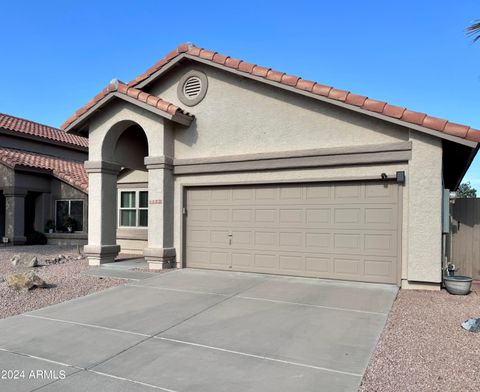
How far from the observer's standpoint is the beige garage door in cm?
926

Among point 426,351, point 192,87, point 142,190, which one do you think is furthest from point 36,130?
point 426,351

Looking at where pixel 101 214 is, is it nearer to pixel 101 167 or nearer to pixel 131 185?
pixel 101 167

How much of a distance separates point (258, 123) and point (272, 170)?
4.16 ft

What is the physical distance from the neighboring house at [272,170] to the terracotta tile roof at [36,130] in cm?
1342

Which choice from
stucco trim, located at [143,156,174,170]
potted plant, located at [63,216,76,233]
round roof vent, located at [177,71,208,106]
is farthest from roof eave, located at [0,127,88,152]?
round roof vent, located at [177,71,208,106]

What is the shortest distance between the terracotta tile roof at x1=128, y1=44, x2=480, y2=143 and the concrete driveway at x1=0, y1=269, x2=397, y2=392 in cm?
348

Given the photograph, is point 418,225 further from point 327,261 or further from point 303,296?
point 303,296

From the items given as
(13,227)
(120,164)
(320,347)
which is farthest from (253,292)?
(13,227)

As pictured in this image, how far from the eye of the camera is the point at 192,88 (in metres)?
11.6

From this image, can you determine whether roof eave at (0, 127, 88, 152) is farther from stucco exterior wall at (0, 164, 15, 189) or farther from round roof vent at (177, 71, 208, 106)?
round roof vent at (177, 71, 208, 106)

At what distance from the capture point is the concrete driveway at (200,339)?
452 centimetres

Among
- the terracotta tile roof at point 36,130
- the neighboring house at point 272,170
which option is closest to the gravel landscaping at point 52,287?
the neighboring house at point 272,170

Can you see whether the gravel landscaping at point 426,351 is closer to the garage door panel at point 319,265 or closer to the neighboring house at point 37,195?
the garage door panel at point 319,265

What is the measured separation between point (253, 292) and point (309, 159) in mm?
3450
